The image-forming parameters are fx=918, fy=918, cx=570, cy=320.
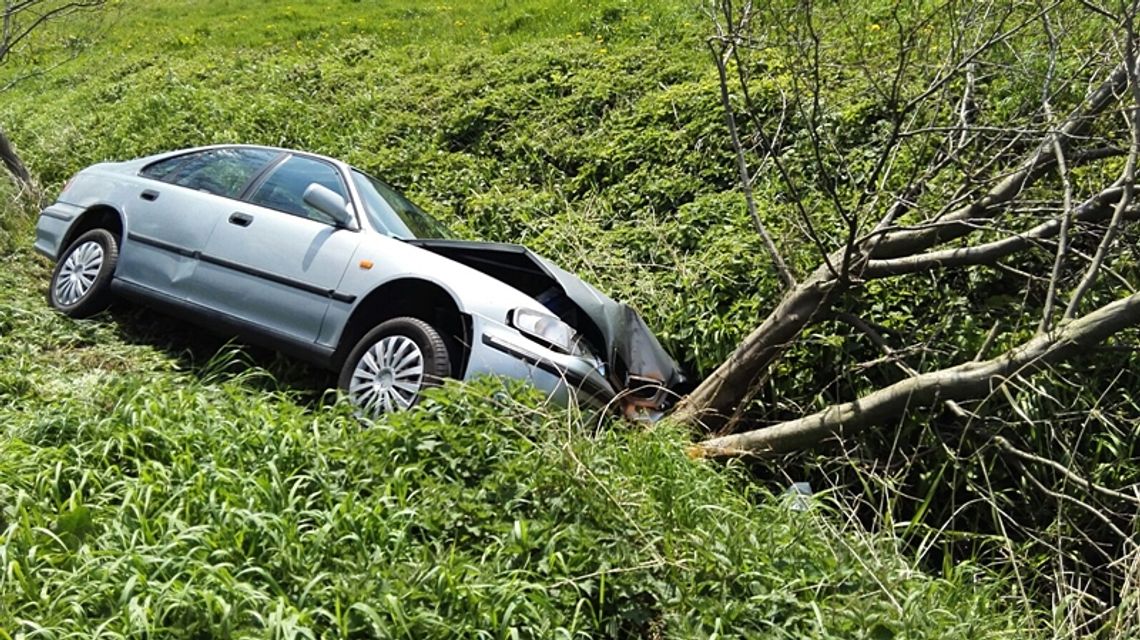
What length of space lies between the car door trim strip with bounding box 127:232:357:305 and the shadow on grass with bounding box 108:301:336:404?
427 millimetres

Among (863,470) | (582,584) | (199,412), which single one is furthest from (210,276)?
(863,470)

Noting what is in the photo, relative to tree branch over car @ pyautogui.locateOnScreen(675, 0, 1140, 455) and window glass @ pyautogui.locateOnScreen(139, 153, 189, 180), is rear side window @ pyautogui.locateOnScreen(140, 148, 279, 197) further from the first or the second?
tree branch over car @ pyautogui.locateOnScreen(675, 0, 1140, 455)

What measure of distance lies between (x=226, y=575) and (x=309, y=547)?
35 centimetres

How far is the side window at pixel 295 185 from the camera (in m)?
5.57

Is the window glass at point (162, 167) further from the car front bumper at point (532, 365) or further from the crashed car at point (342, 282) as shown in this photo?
the car front bumper at point (532, 365)

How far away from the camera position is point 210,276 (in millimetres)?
5500

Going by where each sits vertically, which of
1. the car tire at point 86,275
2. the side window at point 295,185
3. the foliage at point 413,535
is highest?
the side window at point 295,185

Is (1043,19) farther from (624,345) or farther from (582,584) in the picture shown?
(582,584)

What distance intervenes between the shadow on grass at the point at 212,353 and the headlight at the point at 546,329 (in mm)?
1273

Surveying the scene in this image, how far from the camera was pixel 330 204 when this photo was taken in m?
5.18

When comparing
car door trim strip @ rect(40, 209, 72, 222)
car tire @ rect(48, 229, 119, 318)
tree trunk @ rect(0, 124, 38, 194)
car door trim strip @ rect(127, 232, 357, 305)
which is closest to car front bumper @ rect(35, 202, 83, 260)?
car door trim strip @ rect(40, 209, 72, 222)

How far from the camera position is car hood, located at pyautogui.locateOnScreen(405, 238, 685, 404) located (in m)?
4.93

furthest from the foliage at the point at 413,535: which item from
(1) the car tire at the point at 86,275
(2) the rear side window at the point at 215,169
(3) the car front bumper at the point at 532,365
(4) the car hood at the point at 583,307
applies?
(2) the rear side window at the point at 215,169

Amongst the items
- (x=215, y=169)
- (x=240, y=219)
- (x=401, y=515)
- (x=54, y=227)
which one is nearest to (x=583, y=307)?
(x=401, y=515)
